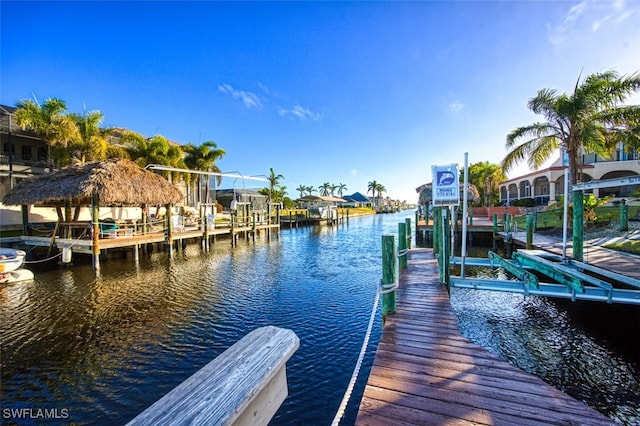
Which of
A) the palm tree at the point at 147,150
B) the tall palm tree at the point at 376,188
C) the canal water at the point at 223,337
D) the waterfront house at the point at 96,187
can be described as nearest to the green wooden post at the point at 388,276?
the canal water at the point at 223,337

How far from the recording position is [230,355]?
1.07 metres

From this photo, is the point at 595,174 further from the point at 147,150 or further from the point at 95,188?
the point at 147,150

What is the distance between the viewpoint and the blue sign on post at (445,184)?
6859 mm

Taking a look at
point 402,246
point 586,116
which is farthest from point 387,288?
point 586,116

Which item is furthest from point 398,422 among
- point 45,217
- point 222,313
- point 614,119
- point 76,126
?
point 76,126

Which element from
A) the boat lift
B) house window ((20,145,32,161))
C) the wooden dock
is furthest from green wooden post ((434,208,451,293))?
house window ((20,145,32,161))

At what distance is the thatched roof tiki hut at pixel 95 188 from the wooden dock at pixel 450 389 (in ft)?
44.3

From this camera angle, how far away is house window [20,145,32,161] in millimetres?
21625

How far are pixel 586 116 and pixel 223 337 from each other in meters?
19.5

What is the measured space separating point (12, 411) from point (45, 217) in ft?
63.1

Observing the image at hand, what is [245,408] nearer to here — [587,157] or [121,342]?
[121,342]

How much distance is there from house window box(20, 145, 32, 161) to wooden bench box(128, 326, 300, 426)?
97.4 ft

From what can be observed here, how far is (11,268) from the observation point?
10.8 meters

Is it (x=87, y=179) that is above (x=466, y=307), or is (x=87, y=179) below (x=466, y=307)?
above
